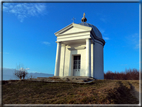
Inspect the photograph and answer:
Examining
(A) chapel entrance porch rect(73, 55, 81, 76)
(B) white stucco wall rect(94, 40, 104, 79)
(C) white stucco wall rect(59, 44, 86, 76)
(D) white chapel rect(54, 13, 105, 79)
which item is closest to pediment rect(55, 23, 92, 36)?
(D) white chapel rect(54, 13, 105, 79)

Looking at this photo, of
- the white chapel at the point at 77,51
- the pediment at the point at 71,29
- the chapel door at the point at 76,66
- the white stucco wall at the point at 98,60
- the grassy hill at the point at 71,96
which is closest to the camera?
the grassy hill at the point at 71,96

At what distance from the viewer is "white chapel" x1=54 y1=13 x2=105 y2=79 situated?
1265 centimetres

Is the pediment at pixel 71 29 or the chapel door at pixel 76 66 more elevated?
the pediment at pixel 71 29

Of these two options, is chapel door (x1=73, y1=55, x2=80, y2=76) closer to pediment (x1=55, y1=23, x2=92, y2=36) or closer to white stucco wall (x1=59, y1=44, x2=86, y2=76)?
white stucco wall (x1=59, y1=44, x2=86, y2=76)

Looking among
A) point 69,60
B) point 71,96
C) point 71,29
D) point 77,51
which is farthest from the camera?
point 69,60

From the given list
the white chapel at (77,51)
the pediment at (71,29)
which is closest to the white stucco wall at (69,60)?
the white chapel at (77,51)

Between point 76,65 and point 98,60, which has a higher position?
point 98,60

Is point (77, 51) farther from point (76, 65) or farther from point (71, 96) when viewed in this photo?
point (71, 96)

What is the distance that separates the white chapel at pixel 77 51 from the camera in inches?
498

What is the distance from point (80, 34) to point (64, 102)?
957 centimetres

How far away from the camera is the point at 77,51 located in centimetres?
1451

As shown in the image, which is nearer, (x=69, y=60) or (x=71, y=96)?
(x=71, y=96)

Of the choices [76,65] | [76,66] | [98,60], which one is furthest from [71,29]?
[98,60]

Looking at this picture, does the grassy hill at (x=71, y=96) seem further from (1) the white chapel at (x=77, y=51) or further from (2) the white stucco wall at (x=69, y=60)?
(2) the white stucco wall at (x=69, y=60)
